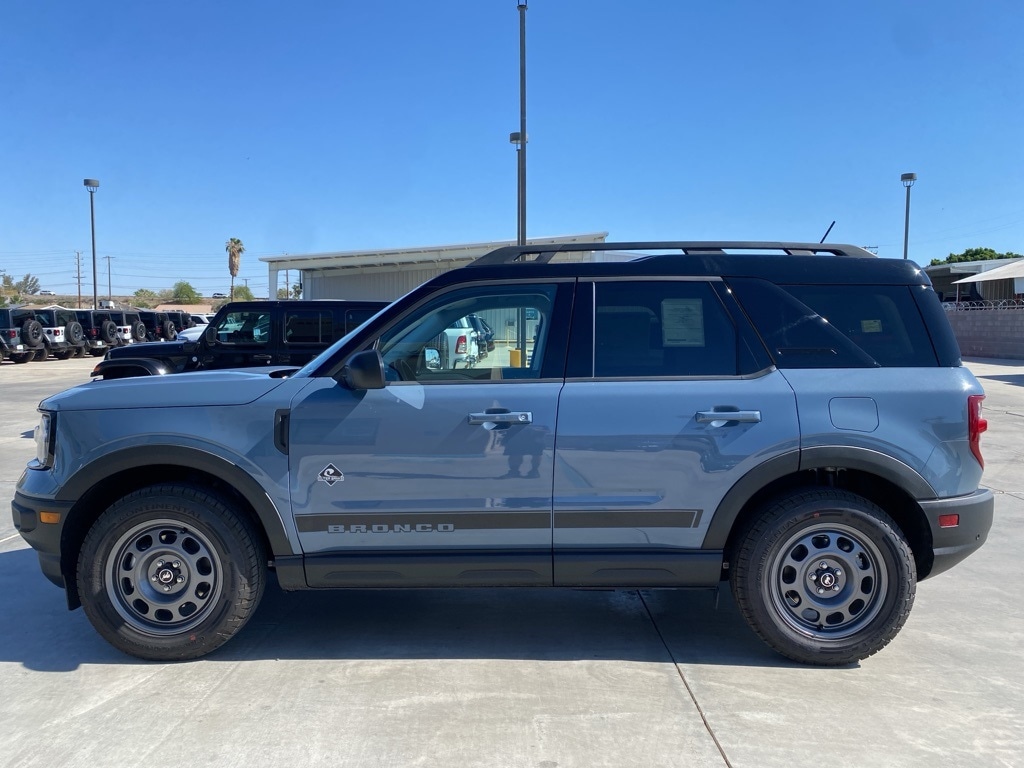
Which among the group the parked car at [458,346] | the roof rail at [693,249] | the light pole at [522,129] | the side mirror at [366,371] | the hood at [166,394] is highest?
the light pole at [522,129]

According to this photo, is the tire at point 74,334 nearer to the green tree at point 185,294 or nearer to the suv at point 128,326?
the suv at point 128,326

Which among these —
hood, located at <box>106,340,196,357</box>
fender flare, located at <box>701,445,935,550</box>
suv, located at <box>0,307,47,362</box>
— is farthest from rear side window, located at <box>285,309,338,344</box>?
suv, located at <box>0,307,47,362</box>

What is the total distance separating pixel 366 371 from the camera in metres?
3.58

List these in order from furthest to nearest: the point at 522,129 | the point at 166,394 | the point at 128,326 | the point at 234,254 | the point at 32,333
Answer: the point at 234,254 < the point at 128,326 < the point at 32,333 < the point at 522,129 < the point at 166,394

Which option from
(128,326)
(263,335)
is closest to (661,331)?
(263,335)

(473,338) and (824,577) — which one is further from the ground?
(473,338)

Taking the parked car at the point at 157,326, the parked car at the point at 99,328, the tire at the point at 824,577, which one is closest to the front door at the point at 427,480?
the tire at the point at 824,577

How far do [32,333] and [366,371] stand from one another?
27.3m

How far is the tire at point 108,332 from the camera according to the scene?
30.4 m

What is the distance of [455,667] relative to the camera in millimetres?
3777

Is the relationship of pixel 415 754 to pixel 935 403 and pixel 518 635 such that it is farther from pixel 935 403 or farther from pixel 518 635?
pixel 935 403

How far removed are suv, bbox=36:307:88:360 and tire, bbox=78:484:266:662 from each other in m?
27.4

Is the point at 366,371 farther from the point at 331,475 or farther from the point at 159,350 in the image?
the point at 159,350

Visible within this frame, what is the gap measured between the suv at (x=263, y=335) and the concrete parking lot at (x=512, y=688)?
16.3 ft
